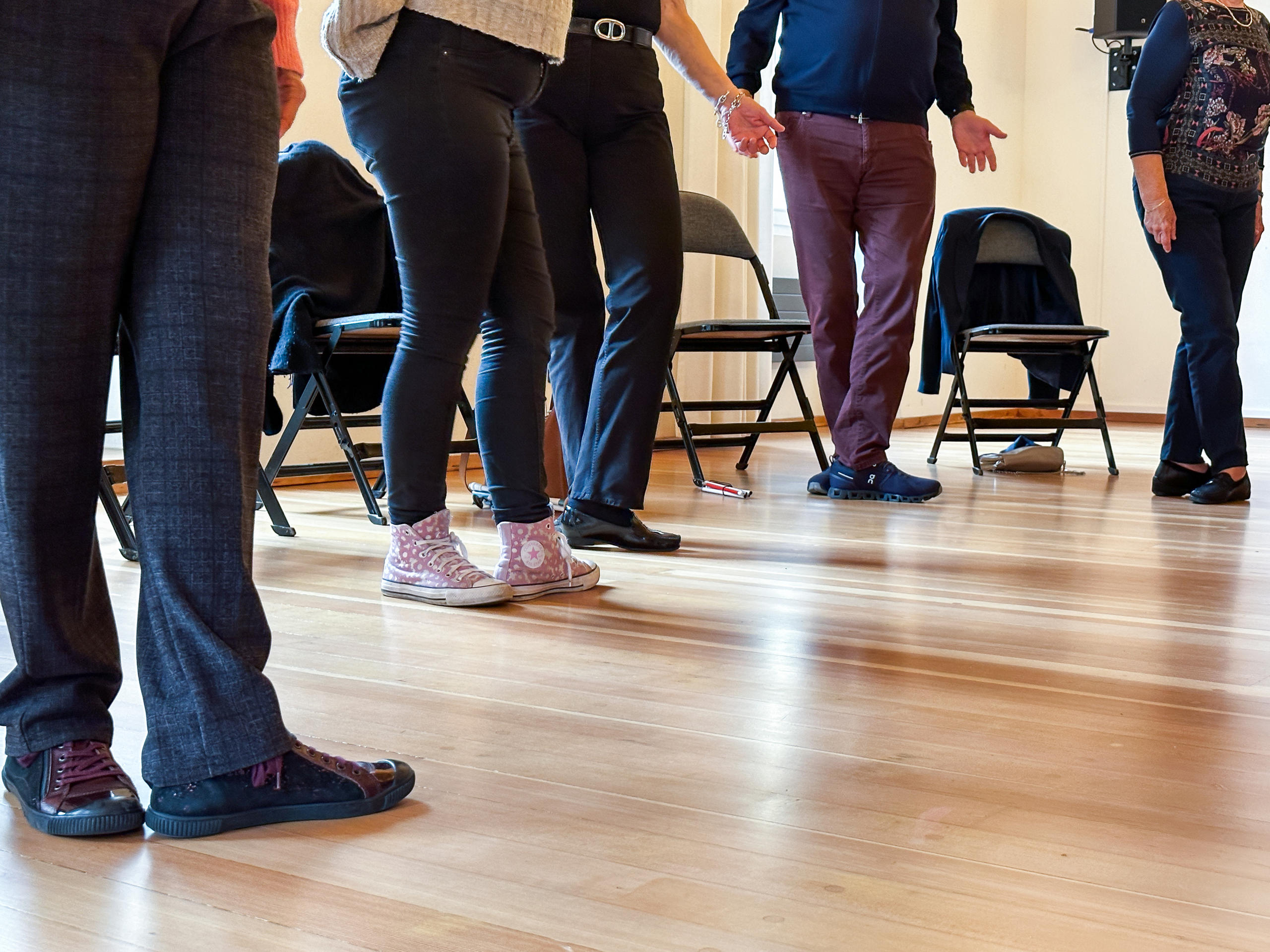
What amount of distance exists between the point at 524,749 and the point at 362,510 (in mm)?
2139

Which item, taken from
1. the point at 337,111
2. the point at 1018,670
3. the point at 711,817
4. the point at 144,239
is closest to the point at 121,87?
the point at 144,239

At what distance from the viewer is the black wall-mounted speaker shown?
7270 mm

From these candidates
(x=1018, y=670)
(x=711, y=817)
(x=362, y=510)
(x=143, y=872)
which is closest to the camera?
(x=143, y=872)

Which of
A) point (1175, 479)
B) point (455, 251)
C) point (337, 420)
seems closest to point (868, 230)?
point (1175, 479)

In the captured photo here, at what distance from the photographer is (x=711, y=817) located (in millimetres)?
1037

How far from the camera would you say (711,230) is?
14.3 ft

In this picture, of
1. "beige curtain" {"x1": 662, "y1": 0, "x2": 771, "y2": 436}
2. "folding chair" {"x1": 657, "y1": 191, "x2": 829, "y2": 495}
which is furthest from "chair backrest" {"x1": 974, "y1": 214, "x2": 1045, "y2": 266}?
"beige curtain" {"x1": 662, "y1": 0, "x2": 771, "y2": 436}

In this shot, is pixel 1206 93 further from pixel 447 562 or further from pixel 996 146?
pixel 996 146

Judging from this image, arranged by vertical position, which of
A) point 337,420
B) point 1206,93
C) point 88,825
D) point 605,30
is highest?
point 1206,93

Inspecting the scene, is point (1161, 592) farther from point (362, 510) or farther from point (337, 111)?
point (337, 111)

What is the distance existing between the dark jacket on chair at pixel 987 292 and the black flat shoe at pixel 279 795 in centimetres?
363

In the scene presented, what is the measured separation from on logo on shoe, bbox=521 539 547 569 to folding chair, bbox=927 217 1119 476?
2.54 m

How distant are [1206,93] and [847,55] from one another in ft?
2.95

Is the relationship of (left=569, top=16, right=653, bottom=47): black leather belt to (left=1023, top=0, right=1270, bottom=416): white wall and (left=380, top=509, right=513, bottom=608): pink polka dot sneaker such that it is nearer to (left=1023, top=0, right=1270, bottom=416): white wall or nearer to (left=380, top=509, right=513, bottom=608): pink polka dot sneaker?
(left=380, top=509, right=513, bottom=608): pink polka dot sneaker
